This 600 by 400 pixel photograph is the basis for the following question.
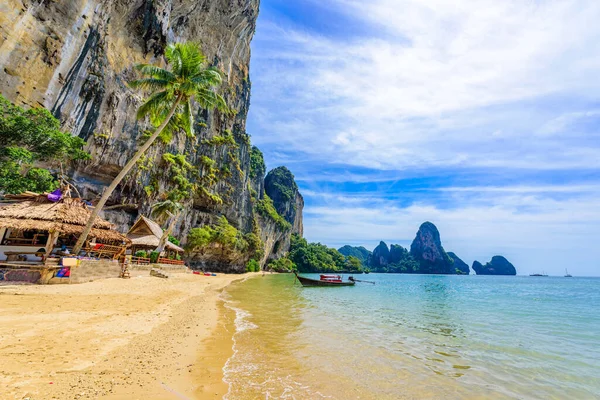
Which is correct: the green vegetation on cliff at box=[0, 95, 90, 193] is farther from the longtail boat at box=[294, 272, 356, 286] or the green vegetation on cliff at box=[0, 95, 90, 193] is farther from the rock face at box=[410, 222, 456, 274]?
the rock face at box=[410, 222, 456, 274]

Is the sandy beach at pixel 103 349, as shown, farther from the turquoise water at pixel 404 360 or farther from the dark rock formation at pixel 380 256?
the dark rock formation at pixel 380 256

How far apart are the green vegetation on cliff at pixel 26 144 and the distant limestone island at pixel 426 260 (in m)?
139

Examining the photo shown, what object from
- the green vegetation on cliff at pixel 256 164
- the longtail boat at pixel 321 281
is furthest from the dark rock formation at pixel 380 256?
the longtail boat at pixel 321 281

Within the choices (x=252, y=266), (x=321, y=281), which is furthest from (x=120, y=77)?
(x=252, y=266)

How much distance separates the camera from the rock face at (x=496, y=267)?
16525 centimetres

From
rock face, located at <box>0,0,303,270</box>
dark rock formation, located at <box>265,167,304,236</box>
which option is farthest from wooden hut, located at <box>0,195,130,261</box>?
dark rock formation, located at <box>265,167,304,236</box>

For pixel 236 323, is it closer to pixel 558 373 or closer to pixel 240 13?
pixel 558 373

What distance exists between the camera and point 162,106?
17328 mm

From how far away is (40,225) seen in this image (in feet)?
41.3

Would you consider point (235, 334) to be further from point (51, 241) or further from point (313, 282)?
point (313, 282)

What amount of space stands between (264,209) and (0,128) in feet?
177

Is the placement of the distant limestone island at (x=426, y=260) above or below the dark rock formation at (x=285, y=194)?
below

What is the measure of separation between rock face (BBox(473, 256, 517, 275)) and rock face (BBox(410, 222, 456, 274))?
113 feet

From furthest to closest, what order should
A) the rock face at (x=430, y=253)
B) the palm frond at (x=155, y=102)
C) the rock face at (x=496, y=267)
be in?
the rock face at (x=496, y=267)
the rock face at (x=430, y=253)
the palm frond at (x=155, y=102)
